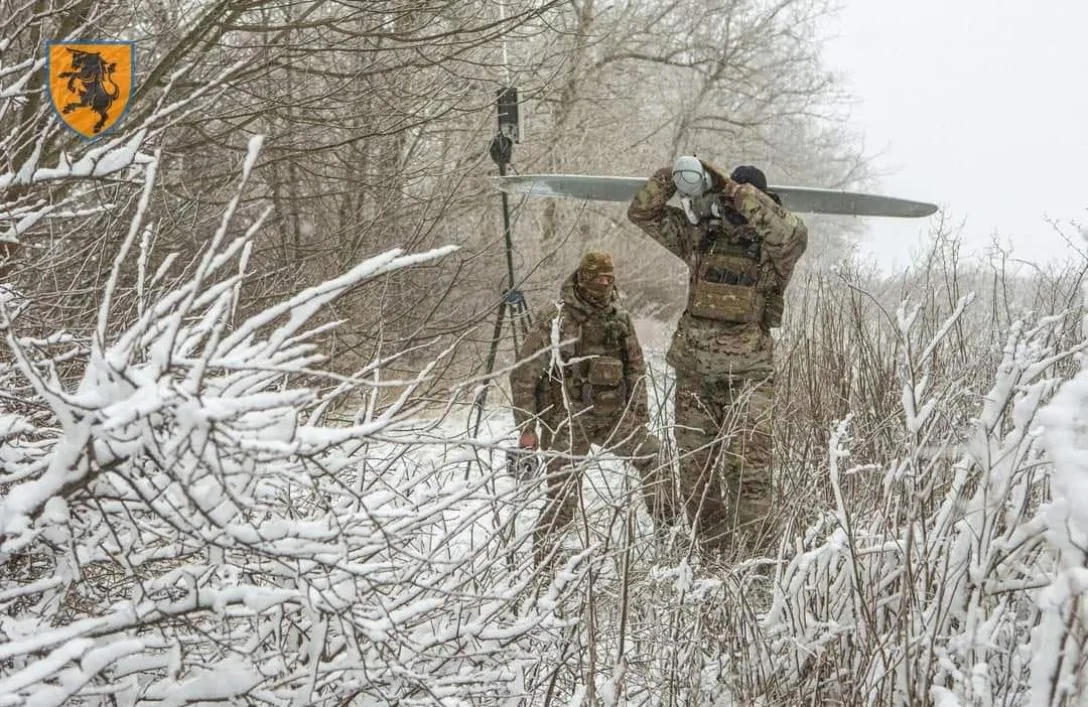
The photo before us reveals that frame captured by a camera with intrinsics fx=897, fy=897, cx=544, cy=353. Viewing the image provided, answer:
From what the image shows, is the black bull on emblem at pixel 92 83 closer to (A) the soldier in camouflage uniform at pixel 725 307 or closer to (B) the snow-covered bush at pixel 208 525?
(B) the snow-covered bush at pixel 208 525

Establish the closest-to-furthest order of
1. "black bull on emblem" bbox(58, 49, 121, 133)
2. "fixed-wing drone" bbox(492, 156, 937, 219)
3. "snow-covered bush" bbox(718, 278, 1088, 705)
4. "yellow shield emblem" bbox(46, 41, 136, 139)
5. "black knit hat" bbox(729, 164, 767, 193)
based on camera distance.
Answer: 1. "snow-covered bush" bbox(718, 278, 1088, 705)
2. "yellow shield emblem" bbox(46, 41, 136, 139)
3. "black bull on emblem" bbox(58, 49, 121, 133)
4. "black knit hat" bbox(729, 164, 767, 193)
5. "fixed-wing drone" bbox(492, 156, 937, 219)

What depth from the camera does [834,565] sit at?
7.33 ft

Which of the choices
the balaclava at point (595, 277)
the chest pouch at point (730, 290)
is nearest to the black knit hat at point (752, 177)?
the chest pouch at point (730, 290)

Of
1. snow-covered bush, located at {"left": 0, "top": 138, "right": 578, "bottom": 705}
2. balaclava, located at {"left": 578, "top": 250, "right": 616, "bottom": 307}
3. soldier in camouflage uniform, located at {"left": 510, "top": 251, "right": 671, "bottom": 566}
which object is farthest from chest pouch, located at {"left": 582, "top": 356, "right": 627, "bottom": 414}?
snow-covered bush, located at {"left": 0, "top": 138, "right": 578, "bottom": 705}

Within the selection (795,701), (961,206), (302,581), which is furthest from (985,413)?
(961,206)

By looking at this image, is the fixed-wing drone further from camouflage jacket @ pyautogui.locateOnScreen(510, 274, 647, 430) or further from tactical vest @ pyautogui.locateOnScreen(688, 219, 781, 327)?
camouflage jacket @ pyautogui.locateOnScreen(510, 274, 647, 430)

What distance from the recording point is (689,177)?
159 inches

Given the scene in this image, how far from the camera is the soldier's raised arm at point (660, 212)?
14.0 feet

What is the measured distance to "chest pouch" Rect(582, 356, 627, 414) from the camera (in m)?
4.19

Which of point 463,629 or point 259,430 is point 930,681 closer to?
point 463,629

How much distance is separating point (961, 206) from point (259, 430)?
5611cm

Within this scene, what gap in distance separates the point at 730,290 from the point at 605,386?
0.74 meters

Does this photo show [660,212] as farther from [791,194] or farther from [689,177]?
[791,194]

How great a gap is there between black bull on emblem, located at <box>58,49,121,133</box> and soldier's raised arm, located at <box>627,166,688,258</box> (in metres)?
2.23
